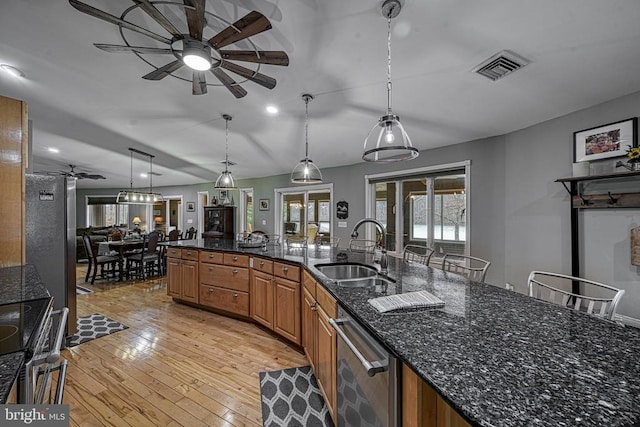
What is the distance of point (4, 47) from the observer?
7.85ft

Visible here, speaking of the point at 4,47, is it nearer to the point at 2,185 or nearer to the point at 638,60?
the point at 2,185

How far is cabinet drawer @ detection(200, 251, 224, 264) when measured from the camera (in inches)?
137

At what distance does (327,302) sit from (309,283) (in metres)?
0.51

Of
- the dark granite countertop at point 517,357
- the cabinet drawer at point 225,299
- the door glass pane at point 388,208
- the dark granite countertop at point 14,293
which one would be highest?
the door glass pane at point 388,208

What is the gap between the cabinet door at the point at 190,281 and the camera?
3713mm

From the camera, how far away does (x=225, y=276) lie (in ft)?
11.3

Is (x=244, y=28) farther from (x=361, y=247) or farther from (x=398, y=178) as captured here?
(x=398, y=178)

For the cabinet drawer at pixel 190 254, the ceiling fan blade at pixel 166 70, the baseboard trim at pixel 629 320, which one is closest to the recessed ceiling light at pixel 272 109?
the ceiling fan blade at pixel 166 70

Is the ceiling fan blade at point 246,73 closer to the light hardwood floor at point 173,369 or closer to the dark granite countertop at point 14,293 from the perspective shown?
the dark granite countertop at point 14,293

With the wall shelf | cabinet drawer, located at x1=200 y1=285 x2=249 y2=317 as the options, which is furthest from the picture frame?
cabinet drawer, located at x1=200 y1=285 x2=249 y2=317

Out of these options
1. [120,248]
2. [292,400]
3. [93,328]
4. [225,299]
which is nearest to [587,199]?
[292,400]

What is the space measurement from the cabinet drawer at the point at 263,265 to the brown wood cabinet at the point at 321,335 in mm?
567

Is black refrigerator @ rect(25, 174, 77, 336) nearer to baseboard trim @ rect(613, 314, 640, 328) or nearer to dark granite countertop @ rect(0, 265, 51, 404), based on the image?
dark granite countertop @ rect(0, 265, 51, 404)

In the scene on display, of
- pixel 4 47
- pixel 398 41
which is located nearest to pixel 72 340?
pixel 4 47
